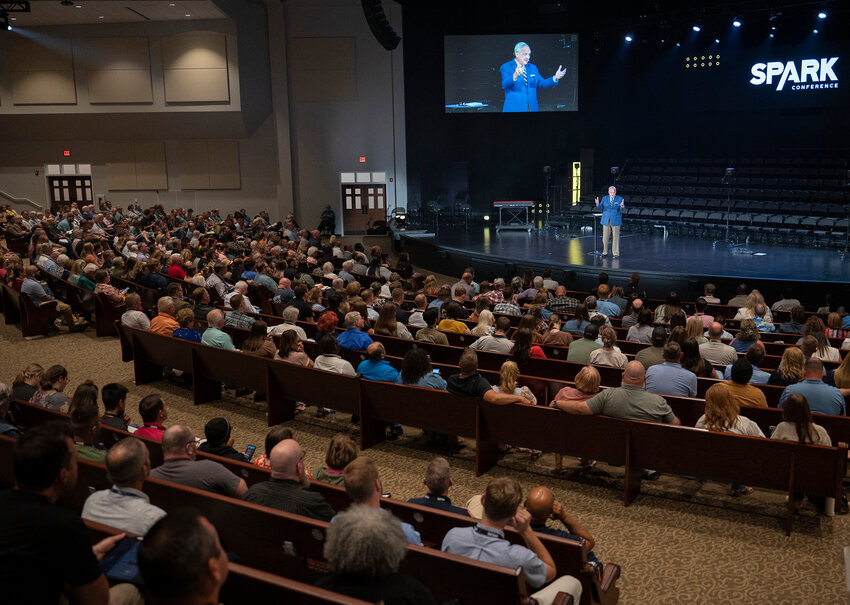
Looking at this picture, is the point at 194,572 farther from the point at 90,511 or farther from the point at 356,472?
the point at 90,511

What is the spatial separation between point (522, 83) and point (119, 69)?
450 inches

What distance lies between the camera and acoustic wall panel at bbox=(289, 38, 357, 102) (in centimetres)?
2109

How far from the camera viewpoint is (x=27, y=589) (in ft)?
7.52

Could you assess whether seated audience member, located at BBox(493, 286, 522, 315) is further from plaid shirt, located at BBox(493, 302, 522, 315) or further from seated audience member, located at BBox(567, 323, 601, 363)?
seated audience member, located at BBox(567, 323, 601, 363)

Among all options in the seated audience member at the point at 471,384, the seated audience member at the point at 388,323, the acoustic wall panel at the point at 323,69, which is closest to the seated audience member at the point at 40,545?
the seated audience member at the point at 471,384

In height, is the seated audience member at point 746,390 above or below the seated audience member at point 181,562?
below

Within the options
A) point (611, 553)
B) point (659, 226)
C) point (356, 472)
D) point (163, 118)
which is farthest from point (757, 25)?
point (356, 472)

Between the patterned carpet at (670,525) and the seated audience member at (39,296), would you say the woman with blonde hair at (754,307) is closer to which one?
the patterned carpet at (670,525)

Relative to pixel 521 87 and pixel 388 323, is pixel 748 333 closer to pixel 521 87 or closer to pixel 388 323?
pixel 388 323

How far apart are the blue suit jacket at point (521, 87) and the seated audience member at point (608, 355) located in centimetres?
1566

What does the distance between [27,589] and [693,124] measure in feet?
69.5

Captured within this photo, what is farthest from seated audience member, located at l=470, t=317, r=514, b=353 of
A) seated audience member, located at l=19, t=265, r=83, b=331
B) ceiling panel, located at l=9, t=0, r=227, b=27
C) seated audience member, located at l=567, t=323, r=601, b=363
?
ceiling panel, located at l=9, t=0, r=227, b=27

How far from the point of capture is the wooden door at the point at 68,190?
2223cm

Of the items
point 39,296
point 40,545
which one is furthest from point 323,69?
point 40,545
